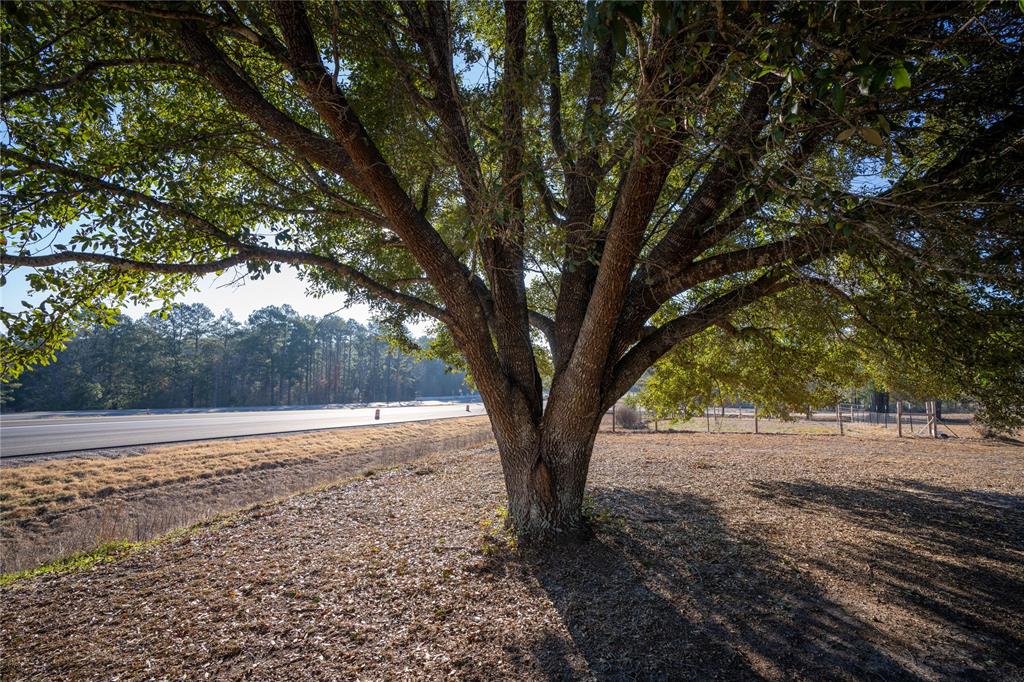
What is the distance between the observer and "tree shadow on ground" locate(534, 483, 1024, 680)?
2.90 meters

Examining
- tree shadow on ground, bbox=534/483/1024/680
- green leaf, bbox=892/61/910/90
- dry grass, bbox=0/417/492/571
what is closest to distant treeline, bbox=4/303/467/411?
dry grass, bbox=0/417/492/571

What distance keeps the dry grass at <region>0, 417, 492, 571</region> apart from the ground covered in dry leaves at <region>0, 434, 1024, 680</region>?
3.55 m

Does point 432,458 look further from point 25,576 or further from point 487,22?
point 487,22

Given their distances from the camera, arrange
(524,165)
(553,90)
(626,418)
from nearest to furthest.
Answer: (524,165)
(553,90)
(626,418)

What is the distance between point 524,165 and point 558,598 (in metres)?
3.69

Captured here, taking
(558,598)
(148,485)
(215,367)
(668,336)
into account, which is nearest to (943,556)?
(668,336)

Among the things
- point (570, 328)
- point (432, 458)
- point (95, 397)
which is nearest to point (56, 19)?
point (570, 328)

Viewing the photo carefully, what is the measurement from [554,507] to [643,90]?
4092 millimetres

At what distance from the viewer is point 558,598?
382 centimetres

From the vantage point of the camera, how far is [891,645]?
10.1 ft

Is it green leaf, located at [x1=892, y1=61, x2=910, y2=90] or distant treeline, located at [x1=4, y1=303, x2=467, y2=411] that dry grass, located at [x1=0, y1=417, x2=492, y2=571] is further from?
distant treeline, located at [x1=4, y1=303, x2=467, y2=411]

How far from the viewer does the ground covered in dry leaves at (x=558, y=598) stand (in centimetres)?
303

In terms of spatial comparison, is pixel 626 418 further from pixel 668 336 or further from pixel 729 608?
pixel 729 608

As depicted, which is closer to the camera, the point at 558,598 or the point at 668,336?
the point at 558,598
